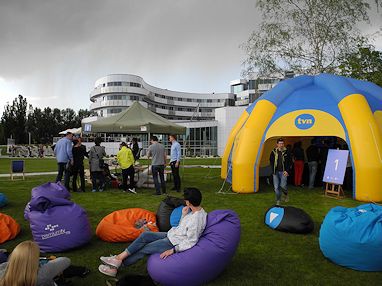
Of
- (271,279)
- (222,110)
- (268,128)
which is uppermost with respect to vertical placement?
(222,110)

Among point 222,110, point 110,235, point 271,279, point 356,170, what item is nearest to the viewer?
point 271,279

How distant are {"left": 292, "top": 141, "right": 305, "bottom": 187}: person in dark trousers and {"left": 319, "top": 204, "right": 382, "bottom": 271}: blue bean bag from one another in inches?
292

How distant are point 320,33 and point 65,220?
19.6 metres

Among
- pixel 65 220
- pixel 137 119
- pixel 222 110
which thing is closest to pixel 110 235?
pixel 65 220

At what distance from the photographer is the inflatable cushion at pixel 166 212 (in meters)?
6.08

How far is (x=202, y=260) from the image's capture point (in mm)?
4094

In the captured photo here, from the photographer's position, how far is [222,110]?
40.8 meters

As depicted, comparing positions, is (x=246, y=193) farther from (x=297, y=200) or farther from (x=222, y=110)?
(x=222, y=110)

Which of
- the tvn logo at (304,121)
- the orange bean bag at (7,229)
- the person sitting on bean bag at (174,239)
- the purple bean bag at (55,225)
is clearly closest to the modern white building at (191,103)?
the tvn logo at (304,121)

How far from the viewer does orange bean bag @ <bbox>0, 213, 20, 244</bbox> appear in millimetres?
5859

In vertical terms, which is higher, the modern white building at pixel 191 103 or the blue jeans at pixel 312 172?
the modern white building at pixel 191 103

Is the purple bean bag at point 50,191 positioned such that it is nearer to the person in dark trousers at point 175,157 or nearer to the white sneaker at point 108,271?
the white sneaker at point 108,271

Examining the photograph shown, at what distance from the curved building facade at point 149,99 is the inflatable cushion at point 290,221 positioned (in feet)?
184

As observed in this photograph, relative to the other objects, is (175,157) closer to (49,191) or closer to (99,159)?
(99,159)
